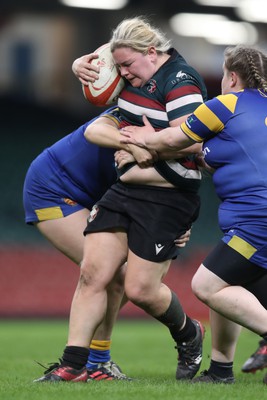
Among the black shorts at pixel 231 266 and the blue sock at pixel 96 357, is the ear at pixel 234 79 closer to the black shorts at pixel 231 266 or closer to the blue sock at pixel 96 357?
the black shorts at pixel 231 266

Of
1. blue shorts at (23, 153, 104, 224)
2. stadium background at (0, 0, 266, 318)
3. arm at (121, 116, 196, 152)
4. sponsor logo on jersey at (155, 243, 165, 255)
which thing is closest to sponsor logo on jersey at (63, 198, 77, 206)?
blue shorts at (23, 153, 104, 224)

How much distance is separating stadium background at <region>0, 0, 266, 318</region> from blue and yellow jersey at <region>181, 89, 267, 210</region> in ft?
37.3

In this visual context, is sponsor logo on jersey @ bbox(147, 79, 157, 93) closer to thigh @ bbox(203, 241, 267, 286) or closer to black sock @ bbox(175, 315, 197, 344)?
thigh @ bbox(203, 241, 267, 286)

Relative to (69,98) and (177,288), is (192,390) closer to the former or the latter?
(177,288)

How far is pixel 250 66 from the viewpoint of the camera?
4996 mm

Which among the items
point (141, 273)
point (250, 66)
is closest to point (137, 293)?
point (141, 273)

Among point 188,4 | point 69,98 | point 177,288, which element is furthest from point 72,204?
point 69,98

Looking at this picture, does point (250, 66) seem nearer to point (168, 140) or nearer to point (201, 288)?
point (168, 140)

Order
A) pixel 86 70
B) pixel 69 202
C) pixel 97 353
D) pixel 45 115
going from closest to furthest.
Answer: pixel 86 70
pixel 97 353
pixel 69 202
pixel 45 115

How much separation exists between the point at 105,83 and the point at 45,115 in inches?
577

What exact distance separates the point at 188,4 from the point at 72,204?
12.5 m

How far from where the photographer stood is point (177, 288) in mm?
17016

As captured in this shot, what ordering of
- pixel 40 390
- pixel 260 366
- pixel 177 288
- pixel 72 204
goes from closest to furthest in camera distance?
pixel 40 390 < pixel 72 204 < pixel 260 366 < pixel 177 288

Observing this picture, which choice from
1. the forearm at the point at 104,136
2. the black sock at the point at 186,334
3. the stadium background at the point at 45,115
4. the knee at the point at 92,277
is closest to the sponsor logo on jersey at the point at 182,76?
the forearm at the point at 104,136
